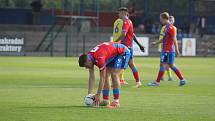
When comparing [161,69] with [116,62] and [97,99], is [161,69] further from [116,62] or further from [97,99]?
[97,99]

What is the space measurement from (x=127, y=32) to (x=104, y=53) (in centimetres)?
706

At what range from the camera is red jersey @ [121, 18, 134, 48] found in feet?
68.7

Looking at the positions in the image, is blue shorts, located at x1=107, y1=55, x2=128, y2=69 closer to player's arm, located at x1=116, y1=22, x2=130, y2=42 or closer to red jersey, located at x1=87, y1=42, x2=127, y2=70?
red jersey, located at x1=87, y1=42, x2=127, y2=70

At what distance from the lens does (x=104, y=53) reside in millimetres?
14211

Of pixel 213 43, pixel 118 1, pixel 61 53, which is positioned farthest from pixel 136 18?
pixel 61 53

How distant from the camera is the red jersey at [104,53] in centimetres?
1400

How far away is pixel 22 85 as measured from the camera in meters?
20.7

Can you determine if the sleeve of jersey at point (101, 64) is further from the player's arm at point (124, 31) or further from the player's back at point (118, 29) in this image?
the player's back at point (118, 29)

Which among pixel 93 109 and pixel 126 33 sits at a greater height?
pixel 126 33

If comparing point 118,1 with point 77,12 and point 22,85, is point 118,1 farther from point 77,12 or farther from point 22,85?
point 22,85

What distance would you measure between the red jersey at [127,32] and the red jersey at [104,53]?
601 centimetres

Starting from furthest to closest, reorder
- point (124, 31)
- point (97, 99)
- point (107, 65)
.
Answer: point (124, 31)
point (107, 65)
point (97, 99)

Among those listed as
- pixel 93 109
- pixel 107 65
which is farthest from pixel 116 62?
pixel 93 109

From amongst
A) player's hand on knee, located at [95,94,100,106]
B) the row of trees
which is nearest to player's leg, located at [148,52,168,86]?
player's hand on knee, located at [95,94,100,106]
